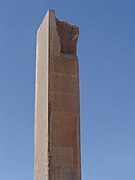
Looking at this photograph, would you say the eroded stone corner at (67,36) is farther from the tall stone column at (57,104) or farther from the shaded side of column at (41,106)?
the shaded side of column at (41,106)

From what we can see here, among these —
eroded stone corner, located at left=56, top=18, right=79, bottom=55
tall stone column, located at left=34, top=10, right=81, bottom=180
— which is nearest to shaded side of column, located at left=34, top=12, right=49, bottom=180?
tall stone column, located at left=34, top=10, right=81, bottom=180

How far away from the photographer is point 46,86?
7168mm

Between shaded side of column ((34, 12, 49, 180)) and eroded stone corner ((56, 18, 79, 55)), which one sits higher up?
eroded stone corner ((56, 18, 79, 55))

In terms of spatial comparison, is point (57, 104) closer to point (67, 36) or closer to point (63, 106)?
point (63, 106)

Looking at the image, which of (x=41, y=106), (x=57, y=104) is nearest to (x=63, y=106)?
(x=57, y=104)

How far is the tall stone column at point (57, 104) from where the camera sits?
6785mm

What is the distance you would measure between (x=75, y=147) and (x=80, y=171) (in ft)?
1.21

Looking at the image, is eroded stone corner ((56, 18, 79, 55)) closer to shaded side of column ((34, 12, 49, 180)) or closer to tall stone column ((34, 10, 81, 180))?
tall stone column ((34, 10, 81, 180))

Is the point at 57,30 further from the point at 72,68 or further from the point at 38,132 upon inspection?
the point at 38,132

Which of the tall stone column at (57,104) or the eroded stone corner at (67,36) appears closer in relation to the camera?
the tall stone column at (57,104)

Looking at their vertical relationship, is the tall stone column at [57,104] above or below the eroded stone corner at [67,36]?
below

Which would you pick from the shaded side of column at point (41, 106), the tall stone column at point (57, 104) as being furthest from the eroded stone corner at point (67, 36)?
the shaded side of column at point (41, 106)

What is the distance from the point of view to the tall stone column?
679 centimetres

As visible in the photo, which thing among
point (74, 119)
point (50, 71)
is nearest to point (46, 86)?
point (50, 71)
